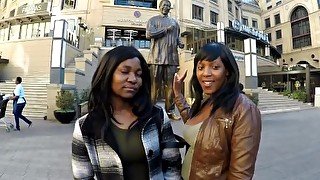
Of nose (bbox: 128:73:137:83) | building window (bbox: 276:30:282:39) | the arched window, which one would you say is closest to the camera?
nose (bbox: 128:73:137:83)

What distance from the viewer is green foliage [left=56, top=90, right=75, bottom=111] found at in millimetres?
9242

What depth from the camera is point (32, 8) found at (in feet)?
92.2

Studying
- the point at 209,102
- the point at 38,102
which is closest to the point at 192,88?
the point at 209,102

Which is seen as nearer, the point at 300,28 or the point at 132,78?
the point at 132,78

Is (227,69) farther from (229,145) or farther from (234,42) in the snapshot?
(234,42)

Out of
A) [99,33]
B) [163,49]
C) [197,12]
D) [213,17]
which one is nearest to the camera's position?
[163,49]

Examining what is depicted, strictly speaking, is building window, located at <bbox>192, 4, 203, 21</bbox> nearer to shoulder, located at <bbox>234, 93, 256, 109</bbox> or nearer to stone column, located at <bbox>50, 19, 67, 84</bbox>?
stone column, located at <bbox>50, 19, 67, 84</bbox>

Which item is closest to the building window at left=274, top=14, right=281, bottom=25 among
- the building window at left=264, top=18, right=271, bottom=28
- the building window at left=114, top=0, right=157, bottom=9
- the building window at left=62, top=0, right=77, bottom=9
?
the building window at left=264, top=18, right=271, bottom=28

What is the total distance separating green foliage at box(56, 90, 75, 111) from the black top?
8507 millimetres

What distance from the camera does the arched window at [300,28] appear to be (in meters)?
39.2

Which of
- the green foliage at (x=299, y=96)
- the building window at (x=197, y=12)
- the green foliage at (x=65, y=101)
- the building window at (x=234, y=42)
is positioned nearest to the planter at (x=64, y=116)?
the green foliage at (x=65, y=101)

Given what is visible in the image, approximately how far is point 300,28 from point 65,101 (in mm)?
→ 41838

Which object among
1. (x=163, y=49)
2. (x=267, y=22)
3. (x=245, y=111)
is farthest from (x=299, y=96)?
(x=267, y=22)

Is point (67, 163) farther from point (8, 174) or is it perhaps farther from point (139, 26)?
point (139, 26)
